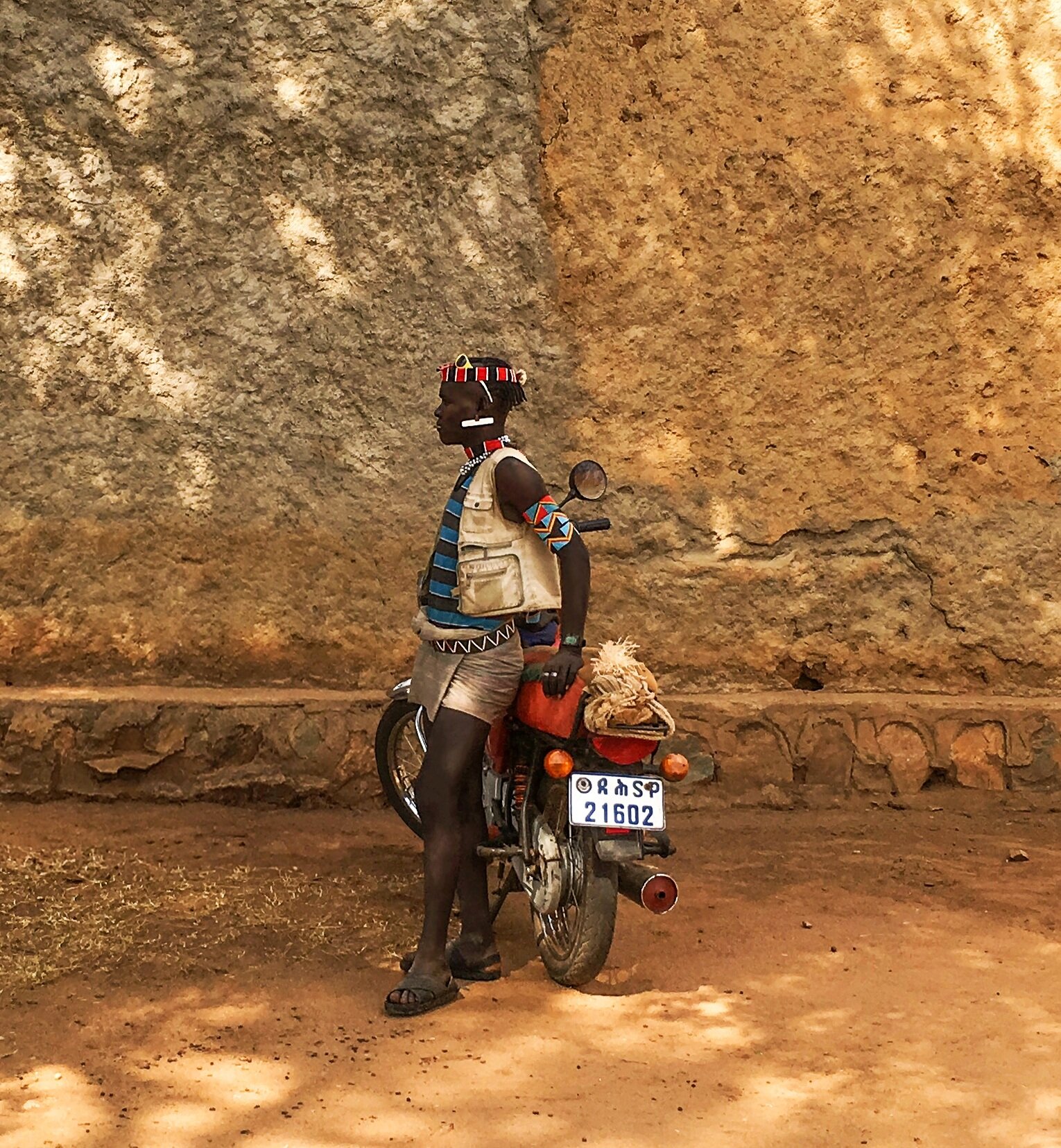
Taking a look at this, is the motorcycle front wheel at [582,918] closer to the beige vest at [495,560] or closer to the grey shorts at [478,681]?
the grey shorts at [478,681]

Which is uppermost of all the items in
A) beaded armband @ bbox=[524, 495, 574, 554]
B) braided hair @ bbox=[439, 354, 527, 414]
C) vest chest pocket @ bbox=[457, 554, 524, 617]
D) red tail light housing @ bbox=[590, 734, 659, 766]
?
braided hair @ bbox=[439, 354, 527, 414]

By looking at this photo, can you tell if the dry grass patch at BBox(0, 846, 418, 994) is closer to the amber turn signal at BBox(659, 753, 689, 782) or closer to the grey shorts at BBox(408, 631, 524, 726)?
the grey shorts at BBox(408, 631, 524, 726)

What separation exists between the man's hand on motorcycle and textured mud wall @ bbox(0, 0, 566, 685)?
2.21 metres

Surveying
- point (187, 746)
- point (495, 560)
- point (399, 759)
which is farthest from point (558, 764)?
point (187, 746)

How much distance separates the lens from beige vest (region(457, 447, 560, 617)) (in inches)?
157

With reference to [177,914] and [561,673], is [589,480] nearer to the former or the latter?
[561,673]

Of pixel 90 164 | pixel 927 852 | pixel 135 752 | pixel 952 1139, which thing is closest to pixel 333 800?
pixel 135 752

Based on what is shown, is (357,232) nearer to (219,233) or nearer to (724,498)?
(219,233)

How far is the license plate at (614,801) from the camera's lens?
12.4 feet

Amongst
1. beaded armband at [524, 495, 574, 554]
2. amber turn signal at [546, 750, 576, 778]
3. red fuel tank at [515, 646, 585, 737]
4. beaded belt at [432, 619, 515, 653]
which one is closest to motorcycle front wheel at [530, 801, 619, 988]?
amber turn signal at [546, 750, 576, 778]

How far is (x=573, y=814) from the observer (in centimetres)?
379

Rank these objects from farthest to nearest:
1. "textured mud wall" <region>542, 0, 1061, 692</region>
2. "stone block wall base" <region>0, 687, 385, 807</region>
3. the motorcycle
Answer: "textured mud wall" <region>542, 0, 1061, 692</region> < "stone block wall base" <region>0, 687, 385, 807</region> < the motorcycle

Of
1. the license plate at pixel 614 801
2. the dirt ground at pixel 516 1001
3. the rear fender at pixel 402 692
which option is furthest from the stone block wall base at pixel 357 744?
the license plate at pixel 614 801

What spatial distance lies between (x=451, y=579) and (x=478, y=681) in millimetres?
307
